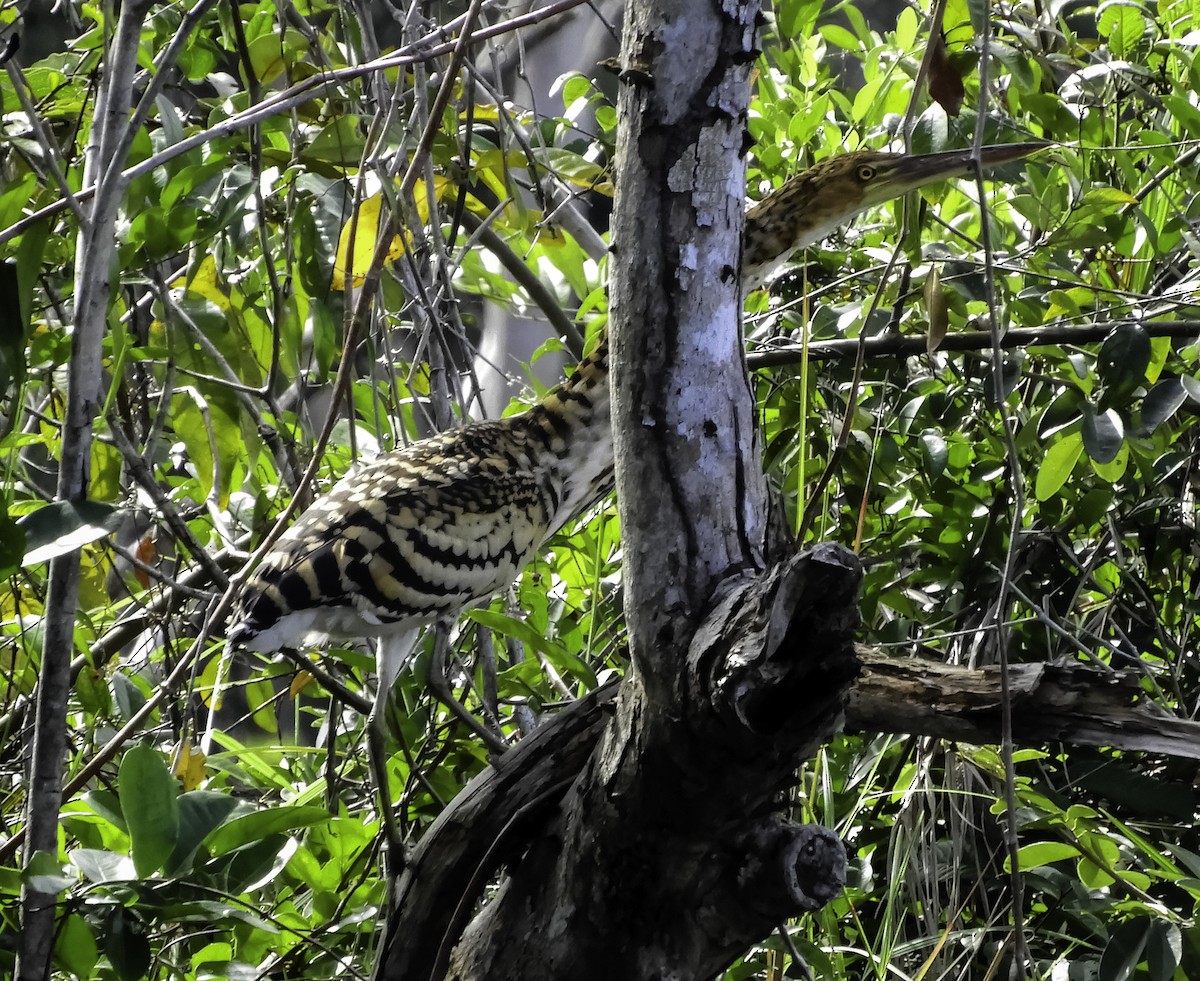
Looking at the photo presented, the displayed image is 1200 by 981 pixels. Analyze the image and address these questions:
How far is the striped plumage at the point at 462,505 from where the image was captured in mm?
1547

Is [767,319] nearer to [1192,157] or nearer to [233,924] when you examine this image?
[1192,157]

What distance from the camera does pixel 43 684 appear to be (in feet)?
3.41

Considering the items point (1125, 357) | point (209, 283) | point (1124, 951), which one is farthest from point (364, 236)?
point (1124, 951)

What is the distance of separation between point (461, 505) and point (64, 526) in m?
0.75

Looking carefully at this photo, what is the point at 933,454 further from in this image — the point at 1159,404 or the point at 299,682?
the point at 299,682

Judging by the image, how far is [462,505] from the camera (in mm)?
1692

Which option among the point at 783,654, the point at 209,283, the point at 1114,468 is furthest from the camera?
the point at 209,283

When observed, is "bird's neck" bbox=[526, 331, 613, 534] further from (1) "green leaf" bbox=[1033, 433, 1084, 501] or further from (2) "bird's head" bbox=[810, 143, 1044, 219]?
(1) "green leaf" bbox=[1033, 433, 1084, 501]

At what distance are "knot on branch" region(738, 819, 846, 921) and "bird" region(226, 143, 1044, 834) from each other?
2.01 ft

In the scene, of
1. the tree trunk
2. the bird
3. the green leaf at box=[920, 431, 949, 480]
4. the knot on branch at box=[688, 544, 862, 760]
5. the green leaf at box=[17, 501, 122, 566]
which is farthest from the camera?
the green leaf at box=[920, 431, 949, 480]

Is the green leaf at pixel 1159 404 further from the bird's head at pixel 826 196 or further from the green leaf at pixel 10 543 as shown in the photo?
the green leaf at pixel 10 543

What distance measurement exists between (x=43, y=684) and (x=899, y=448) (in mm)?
1279

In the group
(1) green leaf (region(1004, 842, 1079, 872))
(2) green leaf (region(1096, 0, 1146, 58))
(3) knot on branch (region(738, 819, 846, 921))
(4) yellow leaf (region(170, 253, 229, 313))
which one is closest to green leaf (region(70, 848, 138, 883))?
(3) knot on branch (region(738, 819, 846, 921))

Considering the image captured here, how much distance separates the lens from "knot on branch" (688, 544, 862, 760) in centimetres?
71
